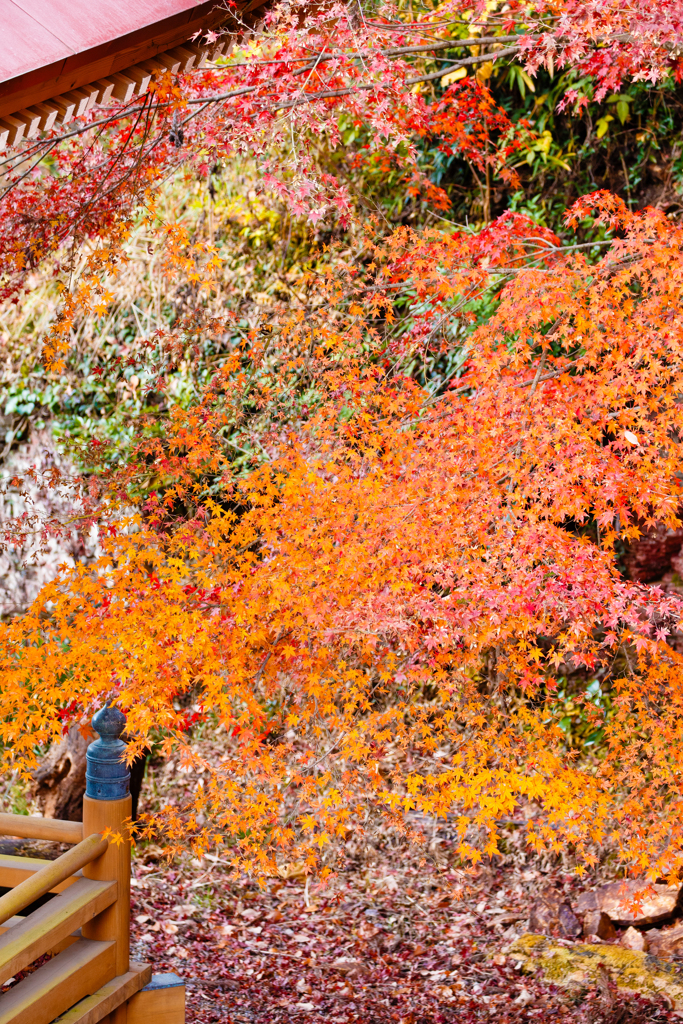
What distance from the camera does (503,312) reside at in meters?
4.66

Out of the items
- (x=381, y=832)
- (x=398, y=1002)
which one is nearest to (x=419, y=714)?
(x=381, y=832)

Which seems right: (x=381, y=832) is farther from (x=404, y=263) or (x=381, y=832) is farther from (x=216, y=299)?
(x=216, y=299)

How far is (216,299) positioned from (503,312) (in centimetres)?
372

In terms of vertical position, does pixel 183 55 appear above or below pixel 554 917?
above

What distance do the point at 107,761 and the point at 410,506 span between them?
6.02ft

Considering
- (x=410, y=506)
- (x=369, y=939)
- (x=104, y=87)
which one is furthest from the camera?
(x=369, y=939)

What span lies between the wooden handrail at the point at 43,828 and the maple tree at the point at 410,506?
47cm

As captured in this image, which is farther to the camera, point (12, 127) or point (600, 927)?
point (600, 927)

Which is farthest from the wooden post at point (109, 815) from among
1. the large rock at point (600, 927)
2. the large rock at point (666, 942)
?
the large rock at point (666, 942)

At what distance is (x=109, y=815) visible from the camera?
3416mm

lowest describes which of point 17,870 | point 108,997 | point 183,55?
point 108,997

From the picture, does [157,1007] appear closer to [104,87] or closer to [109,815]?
[109,815]

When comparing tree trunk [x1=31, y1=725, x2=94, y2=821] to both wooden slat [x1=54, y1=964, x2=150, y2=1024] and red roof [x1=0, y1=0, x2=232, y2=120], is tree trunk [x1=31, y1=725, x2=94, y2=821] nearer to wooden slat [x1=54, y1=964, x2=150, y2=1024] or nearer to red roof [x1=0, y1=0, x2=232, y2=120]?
wooden slat [x1=54, y1=964, x2=150, y2=1024]

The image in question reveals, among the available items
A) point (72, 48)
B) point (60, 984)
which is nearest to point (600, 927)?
point (60, 984)
